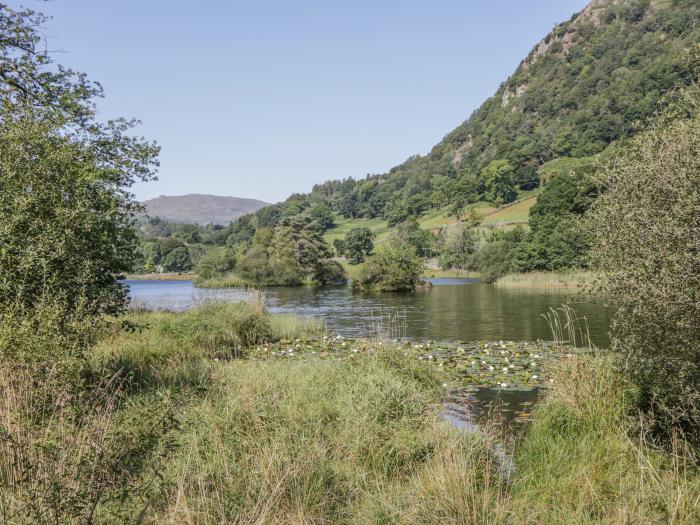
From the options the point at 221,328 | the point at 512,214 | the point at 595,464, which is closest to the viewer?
the point at 595,464

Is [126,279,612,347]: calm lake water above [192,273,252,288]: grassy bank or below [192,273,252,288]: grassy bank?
below

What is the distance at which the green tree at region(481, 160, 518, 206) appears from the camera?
164 m

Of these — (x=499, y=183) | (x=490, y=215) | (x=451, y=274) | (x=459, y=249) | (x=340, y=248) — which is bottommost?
(x=451, y=274)

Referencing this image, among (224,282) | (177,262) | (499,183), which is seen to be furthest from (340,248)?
(224,282)

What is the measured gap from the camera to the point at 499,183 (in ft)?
544

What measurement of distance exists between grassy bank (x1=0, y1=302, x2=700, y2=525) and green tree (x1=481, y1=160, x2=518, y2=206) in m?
157

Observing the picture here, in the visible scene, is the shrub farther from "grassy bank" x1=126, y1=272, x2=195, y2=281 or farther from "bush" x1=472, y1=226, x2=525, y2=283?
"grassy bank" x1=126, y1=272, x2=195, y2=281

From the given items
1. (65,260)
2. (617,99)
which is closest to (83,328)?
(65,260)

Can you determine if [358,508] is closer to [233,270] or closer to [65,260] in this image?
[65,260]

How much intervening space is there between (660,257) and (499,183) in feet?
546

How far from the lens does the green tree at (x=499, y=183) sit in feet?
537

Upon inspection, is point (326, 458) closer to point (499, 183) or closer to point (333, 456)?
point (333, 456)

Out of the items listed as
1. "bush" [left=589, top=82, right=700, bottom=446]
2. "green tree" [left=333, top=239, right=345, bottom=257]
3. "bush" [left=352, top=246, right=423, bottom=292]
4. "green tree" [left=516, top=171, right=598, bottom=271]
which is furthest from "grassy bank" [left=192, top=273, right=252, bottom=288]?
"bush" [left=589, top=82, right=700, bottom=446]

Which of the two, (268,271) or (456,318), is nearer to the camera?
(456,318)
